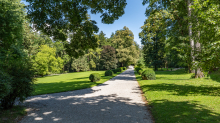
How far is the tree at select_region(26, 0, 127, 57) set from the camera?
7613mm

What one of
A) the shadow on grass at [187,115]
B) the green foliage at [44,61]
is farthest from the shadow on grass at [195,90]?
the green foliage at [44,61]

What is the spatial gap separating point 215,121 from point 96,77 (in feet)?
39.6

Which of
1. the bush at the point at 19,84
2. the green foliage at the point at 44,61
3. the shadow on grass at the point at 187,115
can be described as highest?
the green foliage at the point at 44,61

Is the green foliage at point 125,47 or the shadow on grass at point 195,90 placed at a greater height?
the green foliage at point 125,47

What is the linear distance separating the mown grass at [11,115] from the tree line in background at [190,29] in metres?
8.12

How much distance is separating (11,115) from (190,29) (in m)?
15.3

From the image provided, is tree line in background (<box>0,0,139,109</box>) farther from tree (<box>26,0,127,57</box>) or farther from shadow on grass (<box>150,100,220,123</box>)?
shadow on grass (<box>150,100,220,123</box>)

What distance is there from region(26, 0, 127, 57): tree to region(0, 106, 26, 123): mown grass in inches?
195

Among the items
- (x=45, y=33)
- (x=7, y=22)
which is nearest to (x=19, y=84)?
(x=45, y=33)

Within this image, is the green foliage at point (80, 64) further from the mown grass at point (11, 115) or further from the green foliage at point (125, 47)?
the mown grass at point (11, 115)

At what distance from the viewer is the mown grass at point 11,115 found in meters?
4.49

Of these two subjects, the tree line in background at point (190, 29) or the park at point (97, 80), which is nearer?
the park at point (97, 80)

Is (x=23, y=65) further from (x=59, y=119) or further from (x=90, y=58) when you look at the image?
(x=90, y=58)

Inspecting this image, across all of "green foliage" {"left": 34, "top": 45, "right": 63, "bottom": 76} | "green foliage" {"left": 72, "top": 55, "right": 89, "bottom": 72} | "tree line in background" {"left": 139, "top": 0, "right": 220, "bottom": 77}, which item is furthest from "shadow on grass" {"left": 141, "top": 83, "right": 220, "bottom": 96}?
"green foliage" {"left": 72, "top": 55, "right": 89, "bottom": 72}
